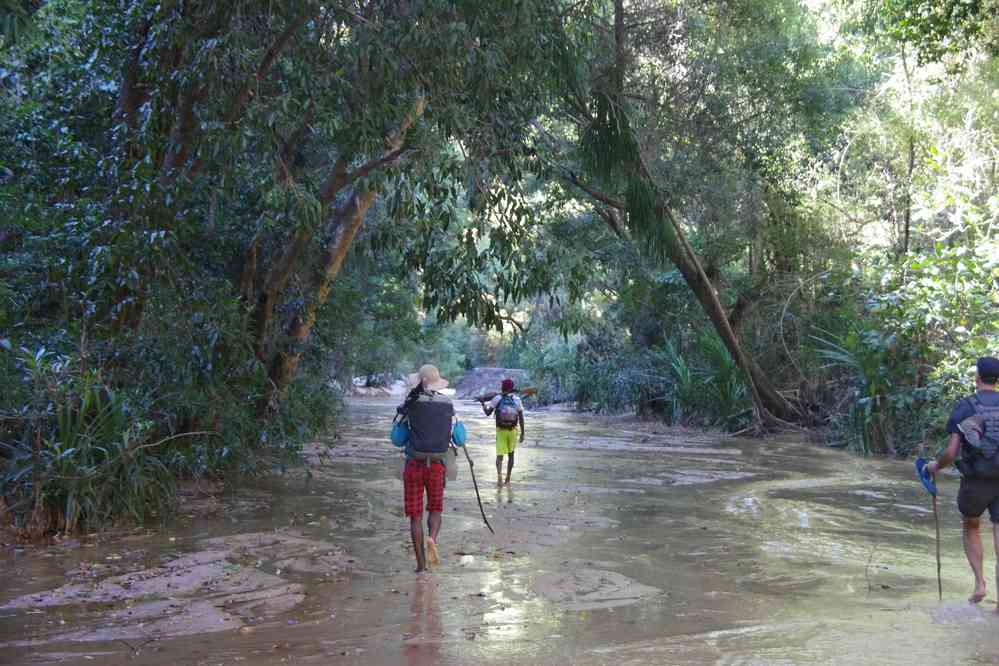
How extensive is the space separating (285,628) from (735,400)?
20.7 meters

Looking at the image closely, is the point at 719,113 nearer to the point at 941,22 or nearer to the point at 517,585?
the point at 941,22

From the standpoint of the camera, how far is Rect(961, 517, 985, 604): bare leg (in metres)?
7.16

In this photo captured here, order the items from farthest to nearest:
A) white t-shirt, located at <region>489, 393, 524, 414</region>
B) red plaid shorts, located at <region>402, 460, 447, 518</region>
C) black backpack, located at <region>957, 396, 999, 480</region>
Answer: white t-shirt, located at <region>489, 393, 524, 414</region> → red plaid shorts, located at <region>402, 460, 447, 518</region> → black backpack, located at <region>957, 396, 999, 480</region>

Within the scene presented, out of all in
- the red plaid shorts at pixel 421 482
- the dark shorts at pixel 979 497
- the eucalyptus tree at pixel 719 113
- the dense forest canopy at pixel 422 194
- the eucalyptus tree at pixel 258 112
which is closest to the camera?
the dark shorts at pixel 979 497

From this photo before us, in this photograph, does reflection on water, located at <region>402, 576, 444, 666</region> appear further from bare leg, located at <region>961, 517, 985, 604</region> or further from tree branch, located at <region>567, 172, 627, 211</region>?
tree branch, located at <region>567, 172, 627, 211</region>

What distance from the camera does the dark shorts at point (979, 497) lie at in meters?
7.21

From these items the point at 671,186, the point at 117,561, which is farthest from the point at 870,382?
the point at 117,561

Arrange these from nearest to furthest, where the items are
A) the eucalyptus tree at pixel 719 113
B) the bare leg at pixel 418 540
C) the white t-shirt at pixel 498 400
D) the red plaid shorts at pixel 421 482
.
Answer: the bare leg at pixel 418 540, the red plaid shorts at pixel 421 482, the white t-shirt at pixel 498 400, the eucalyptus tree at pixel 719 113

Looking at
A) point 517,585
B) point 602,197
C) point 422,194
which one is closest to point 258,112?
point 422,194

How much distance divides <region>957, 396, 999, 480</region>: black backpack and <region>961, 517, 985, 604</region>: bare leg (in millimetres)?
389

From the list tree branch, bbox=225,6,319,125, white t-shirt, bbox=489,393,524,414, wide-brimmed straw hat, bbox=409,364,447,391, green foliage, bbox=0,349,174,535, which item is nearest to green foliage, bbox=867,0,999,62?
white t-shirt, bbox=489,393,524,414

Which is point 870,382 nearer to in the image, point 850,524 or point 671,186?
point 671,186

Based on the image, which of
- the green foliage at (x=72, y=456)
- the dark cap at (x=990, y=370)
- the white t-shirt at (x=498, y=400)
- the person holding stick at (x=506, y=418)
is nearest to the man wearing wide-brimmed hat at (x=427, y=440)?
the green foliage at (x=72, y=456)

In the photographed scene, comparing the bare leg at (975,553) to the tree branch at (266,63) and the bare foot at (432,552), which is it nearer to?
the bare foot at (432,552)
